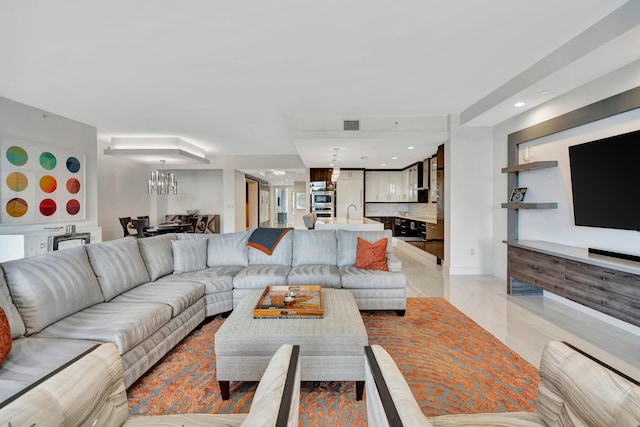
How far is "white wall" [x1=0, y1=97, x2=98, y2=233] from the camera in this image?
4.03m

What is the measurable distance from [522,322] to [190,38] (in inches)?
168

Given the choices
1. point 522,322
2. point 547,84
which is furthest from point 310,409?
point 547,84

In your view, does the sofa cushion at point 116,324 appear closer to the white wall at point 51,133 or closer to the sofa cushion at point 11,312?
the sofa cushion at point 11,312

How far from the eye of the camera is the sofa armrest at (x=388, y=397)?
75 centimetres

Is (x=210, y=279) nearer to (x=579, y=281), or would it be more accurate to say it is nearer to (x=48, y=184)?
(x=48, y=184)

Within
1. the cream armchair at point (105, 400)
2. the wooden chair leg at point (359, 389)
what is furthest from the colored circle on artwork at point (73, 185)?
the wooden chair leg at point (359, 389)

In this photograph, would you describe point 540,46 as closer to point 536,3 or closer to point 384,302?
point 536,3

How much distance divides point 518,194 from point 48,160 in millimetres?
7133

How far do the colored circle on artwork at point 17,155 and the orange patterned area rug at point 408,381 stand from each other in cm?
379

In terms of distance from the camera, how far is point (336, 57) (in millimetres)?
2912

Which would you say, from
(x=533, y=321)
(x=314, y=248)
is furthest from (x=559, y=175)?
(x=314, y=248)

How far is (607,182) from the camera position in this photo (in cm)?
282

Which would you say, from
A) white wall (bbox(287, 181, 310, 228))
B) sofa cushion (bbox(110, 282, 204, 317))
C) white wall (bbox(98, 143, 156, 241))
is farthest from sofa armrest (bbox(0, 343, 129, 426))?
white wall (bbox(287, 181, 310, 228))

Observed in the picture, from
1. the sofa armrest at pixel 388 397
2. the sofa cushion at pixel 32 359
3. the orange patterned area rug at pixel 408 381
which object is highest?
the sofa armrest at pixel 388 397
